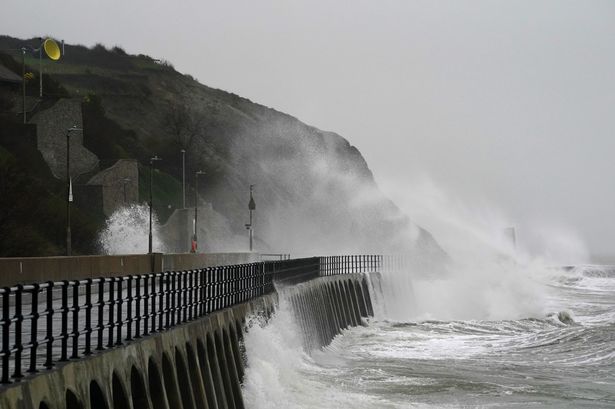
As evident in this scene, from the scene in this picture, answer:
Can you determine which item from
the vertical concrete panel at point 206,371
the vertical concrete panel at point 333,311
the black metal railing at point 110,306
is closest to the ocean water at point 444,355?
the vertical concrete panel at point 333,311

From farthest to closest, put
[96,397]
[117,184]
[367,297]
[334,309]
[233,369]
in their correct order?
[117,184] → [367,297] → [334,309] → [233,369] → [96,397]

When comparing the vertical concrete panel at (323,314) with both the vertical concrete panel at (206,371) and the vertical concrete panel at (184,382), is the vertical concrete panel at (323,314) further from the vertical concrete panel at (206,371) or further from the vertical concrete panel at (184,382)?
the vertical concrete panel at (184,382)

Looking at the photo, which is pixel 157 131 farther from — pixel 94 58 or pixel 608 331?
pixel 608 331

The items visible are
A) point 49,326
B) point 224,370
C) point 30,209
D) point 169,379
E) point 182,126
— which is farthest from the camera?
point 182,126

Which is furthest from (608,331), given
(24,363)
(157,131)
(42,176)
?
(157,131)

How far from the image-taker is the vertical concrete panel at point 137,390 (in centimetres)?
1443

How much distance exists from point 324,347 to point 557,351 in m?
8.21

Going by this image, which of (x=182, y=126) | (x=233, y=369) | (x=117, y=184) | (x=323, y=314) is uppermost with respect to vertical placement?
(x=182, y=126)

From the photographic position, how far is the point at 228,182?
139375 mm

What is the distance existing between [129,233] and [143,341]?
71537mm

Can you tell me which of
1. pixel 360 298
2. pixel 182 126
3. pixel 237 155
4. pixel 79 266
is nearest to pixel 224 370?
pixel 79 266

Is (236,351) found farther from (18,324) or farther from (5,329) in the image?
(5,329)

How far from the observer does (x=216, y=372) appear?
20.2 meters

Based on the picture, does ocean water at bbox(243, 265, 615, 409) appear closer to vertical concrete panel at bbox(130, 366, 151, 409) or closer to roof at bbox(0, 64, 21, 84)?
vertical concrete panel at bbox(130, 366, 151, 409)
